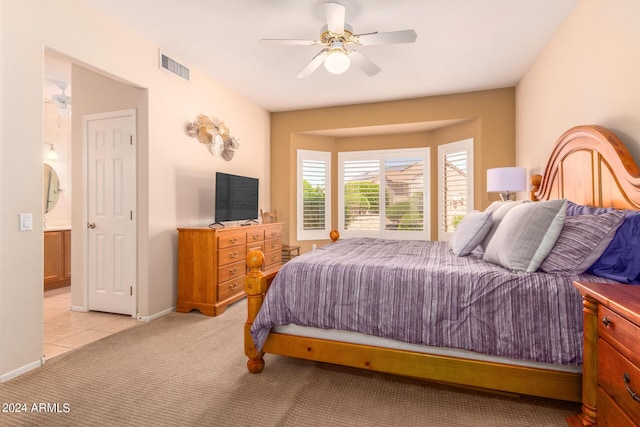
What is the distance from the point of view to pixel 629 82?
2066 mm

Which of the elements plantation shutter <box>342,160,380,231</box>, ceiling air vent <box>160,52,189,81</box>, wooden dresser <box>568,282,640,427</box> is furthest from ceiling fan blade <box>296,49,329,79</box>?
plantation shutter <box>342,160,380,231</box>

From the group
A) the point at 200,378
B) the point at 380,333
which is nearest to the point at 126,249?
the point at 200,378

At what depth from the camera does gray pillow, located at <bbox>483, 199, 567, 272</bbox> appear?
1900mm

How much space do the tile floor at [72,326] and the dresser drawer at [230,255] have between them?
1.02 metres

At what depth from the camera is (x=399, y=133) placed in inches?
221

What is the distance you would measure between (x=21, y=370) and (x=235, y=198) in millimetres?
2530

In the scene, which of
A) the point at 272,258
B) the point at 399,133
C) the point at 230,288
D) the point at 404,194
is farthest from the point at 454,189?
the point at 230,288

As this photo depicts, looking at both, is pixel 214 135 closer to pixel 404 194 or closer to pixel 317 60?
pixel 317 60

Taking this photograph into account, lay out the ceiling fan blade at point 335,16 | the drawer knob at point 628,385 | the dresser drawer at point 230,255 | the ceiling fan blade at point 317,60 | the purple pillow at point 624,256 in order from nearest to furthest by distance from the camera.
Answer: the drawer knob at point 628,385 → the purple pillow at point 624,256 → the ceiling fan blade at point 335,16 → the ceiling fan blade at point 317,60 → the dresser drawer at point 230,255

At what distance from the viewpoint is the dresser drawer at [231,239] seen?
3570mm

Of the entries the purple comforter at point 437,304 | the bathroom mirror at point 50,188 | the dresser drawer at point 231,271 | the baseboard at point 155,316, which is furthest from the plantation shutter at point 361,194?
the bathroom mirror at point 50,188

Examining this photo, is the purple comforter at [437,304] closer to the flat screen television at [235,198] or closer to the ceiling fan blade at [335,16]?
the ceiling fan blade at [335,16]

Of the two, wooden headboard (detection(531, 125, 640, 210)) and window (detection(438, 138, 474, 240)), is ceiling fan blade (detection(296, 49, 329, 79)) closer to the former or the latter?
wooden headboard (detection(531, 125, 640, 210))

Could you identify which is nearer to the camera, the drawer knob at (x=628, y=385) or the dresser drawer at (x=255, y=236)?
the drawer knob at (x=628, y=385)
